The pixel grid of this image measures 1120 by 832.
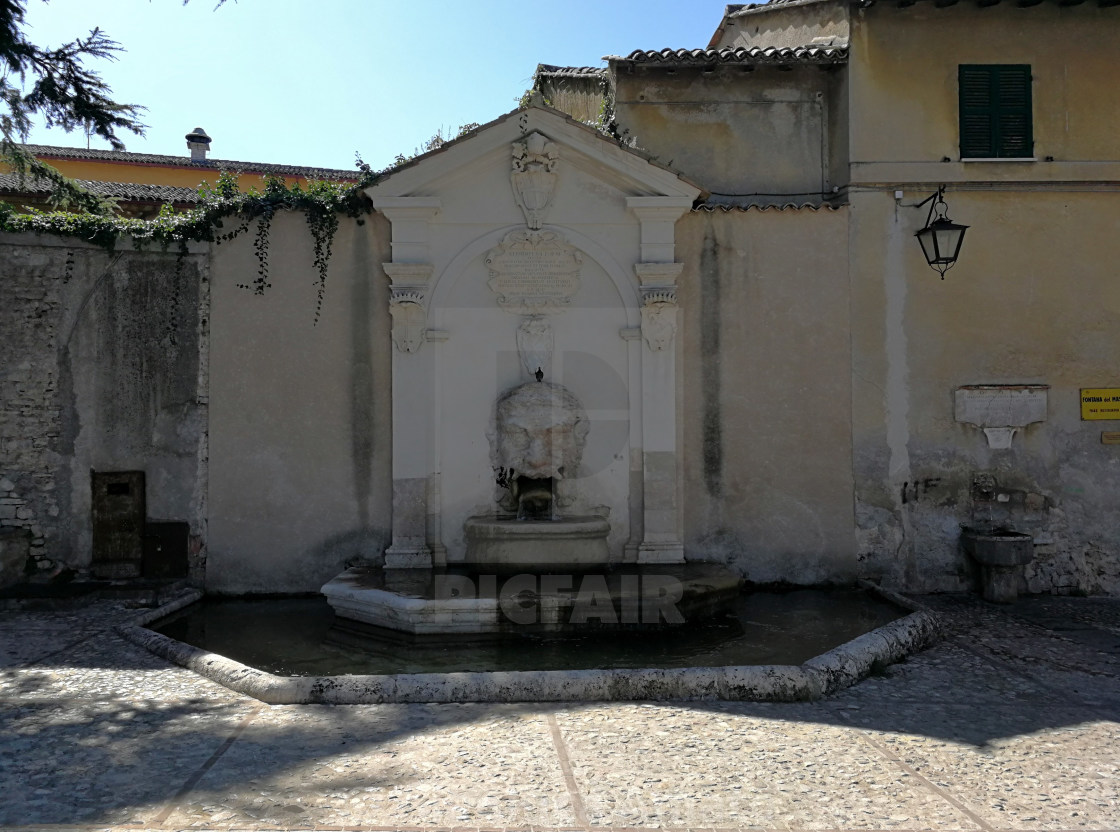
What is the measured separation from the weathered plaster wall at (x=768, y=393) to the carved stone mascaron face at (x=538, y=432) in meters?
1.33

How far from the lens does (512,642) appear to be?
650 cm

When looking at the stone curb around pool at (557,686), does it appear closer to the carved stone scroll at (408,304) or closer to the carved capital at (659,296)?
the carved stone scroll at (408,304)

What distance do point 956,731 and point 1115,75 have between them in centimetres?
801

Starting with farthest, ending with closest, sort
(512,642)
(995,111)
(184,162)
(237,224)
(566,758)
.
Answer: (184,162)
(995,111)
(237,224)
(512,642)
(566,758)

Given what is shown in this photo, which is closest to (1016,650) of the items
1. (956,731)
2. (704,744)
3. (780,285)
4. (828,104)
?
(956,731)

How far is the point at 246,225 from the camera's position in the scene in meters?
8.70

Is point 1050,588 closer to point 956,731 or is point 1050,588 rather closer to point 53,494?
point 956,731

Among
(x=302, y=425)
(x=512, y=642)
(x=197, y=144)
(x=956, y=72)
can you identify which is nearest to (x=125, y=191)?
(x=197, y=144)

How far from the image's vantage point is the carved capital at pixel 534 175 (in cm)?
844

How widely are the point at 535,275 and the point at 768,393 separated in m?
2.78

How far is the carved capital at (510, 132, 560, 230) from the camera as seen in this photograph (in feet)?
27.7

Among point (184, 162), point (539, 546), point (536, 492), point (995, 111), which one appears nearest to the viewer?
point (539, 546)

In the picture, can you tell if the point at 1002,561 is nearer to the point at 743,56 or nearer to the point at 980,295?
the point at 980,295

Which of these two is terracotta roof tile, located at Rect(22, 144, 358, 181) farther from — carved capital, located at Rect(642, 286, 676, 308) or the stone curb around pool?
the stone curb around pool
